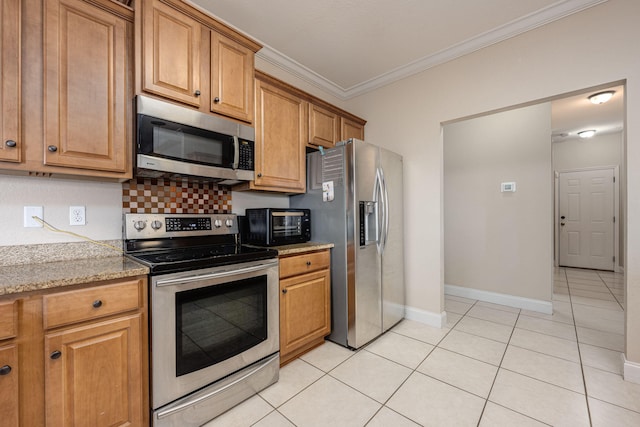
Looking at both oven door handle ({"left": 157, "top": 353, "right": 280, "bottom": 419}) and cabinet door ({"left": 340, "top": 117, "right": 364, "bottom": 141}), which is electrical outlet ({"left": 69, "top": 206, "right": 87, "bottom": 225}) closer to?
oven door handle ({"left": 157, "top": 353, "right": 280, "bottom": 419})

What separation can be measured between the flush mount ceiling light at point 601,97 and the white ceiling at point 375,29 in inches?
86.1

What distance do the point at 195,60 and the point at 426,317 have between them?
3029 mm

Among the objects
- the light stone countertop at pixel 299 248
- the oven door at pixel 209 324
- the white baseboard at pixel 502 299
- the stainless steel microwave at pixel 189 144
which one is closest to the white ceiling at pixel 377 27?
the stainless steel microwave at pixel 189 144

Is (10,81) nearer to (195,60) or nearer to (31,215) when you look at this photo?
(31,215)

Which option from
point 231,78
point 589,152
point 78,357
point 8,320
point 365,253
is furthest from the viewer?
point 589,152

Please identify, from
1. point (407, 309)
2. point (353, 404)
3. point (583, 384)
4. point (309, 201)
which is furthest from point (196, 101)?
point (583, 384)

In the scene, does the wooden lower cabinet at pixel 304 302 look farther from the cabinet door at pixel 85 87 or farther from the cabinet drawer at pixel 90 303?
the cabinet door at pixel 85 87

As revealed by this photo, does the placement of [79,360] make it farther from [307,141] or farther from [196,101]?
[307,141]

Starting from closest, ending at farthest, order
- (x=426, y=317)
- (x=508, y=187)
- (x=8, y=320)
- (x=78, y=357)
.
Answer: (x=8, y=320)
(x=78, y=357)
(x=426, y=317)
(x=508, y=187)

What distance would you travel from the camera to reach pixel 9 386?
1021 millimetres

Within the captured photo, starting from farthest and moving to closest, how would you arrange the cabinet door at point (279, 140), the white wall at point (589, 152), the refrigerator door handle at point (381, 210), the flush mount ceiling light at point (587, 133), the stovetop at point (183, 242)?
the white wall at point (589, 152), the flush mount ceiling light at point (587, 133), the refrigerator door handle at point (381, 210), the cabinet door at point (279, 140), the stovetop at point (183, 242)

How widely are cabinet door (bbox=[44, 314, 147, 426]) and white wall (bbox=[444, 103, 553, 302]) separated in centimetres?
374

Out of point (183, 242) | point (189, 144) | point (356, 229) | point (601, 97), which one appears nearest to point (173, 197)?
point (183, 242)

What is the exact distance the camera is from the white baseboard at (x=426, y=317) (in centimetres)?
273
